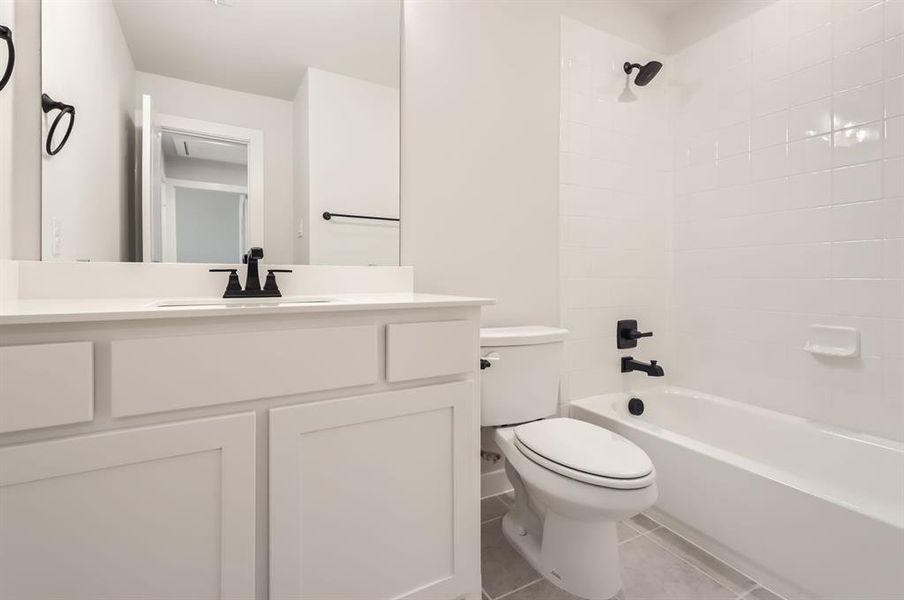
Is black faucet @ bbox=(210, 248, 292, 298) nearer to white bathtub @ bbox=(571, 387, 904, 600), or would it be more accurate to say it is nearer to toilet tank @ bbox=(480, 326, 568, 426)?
toilet tank @ bbox=(480, 326, 568, 426)

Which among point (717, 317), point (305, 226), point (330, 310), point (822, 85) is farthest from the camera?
point (717, 317)

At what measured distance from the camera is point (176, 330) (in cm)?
81

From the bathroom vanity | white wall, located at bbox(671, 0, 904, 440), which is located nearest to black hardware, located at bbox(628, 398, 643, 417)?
white wall, located at bbox(671, 0, 904, 440)

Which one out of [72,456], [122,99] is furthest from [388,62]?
[72,456]

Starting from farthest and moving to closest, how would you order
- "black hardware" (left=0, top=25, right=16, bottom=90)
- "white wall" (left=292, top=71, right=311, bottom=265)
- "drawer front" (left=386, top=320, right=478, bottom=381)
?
"white wall" (left=292, top=71, right=311, bottom=265) < "drawer front" (left=386, top=320, right=478, bottom=381) < "black hardware" (left=0, top=25, right=16, bottom=90)

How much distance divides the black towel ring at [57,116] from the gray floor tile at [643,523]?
224cm

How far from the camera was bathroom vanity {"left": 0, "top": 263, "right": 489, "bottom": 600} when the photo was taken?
0.72 m

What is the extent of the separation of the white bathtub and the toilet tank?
43 cm

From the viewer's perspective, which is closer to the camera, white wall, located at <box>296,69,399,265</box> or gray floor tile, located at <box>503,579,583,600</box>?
gray floor tile, located at <box>503,579,583,600</box>

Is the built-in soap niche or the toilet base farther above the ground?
the built-in soap niche

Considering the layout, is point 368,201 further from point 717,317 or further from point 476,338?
point 717,317

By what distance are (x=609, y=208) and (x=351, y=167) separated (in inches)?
50.5

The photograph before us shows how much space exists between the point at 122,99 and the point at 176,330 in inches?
33.7

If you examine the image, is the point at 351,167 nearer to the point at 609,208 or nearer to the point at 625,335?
the point at 609,208
